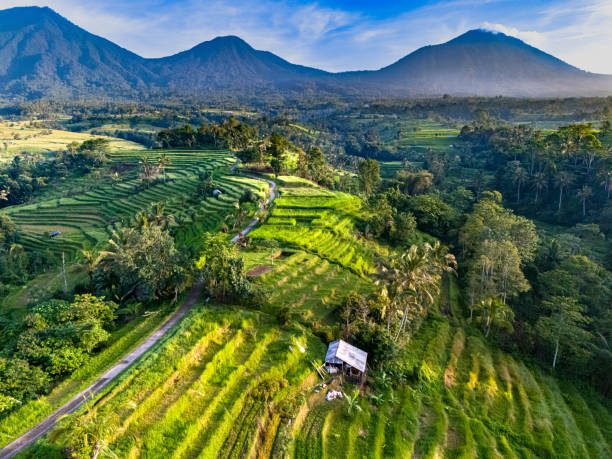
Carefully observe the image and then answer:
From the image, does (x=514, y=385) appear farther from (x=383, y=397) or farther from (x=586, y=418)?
(x=383, y=397)

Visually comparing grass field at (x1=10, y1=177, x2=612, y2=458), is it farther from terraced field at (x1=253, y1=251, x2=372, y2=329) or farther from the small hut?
the small hut

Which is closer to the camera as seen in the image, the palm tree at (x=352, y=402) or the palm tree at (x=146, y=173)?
the palm tree at (x=352, y=402)

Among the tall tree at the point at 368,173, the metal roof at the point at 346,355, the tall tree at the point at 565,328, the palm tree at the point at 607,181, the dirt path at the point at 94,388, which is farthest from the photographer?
the tall tree at the point at 368,173

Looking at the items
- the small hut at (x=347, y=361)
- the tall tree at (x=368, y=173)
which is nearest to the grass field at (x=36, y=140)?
the tall tree at (x=368, y=173)

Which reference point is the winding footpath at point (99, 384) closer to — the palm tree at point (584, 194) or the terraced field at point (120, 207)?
the terraced field at point (120, 207)

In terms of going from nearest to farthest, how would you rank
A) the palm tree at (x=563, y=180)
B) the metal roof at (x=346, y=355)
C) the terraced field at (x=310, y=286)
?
the metal roof at (x=346, y=355), the terraced field at (x=310, y=286), the palm tree at (x=563, y=180)

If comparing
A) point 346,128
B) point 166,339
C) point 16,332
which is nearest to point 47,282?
point 16,332
